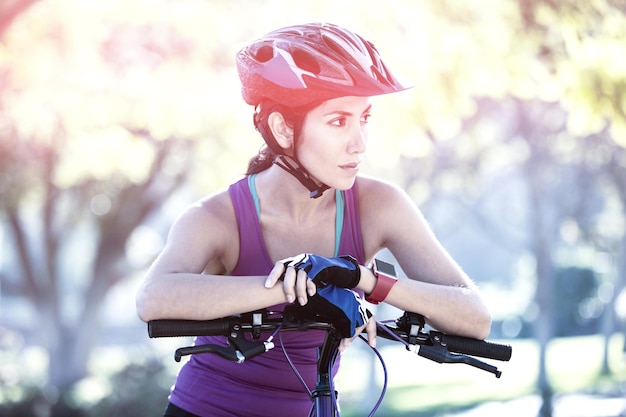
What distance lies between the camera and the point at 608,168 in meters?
23.6

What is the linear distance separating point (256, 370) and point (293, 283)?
0.58 meters

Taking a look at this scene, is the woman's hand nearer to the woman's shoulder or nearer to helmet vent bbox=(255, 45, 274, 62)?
the woman's shoulder

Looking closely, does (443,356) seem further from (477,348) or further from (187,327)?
(187,327)

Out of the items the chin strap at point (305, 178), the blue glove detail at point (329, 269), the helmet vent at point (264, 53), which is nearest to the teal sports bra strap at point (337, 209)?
the chin strap at point (305, 178)

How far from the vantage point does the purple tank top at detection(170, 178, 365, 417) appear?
304 cm

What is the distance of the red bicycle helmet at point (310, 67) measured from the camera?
9.50 feet

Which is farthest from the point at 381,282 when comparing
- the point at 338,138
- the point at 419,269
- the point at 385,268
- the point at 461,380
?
the point at 461,380

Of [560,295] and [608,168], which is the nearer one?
[608,168]

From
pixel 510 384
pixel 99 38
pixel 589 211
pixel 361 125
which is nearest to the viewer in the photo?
pixel 361 125

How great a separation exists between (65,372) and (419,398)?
7.28m

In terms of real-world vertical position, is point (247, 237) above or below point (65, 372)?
below

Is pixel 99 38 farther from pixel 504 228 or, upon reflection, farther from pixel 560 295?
pixel 504 228

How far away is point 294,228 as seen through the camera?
10.5 feet

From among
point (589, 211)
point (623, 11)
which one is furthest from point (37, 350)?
point (623, 11)
